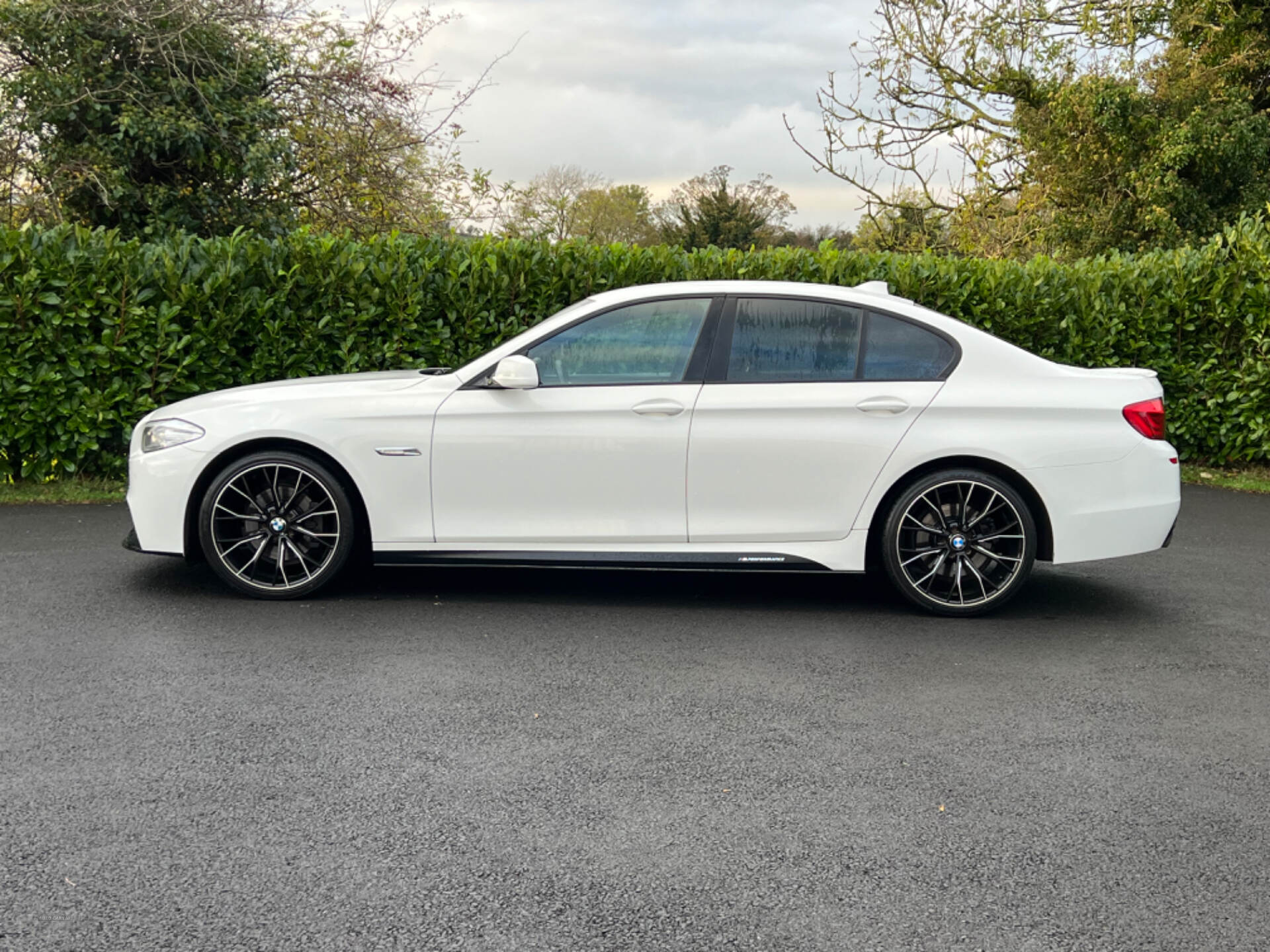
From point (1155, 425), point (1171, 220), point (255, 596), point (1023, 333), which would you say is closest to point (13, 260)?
point (255, 596)

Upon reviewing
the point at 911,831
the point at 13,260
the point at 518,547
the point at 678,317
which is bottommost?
the point at 911,831

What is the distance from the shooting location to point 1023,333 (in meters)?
11.3

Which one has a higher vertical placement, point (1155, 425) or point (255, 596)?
point (1155, 425)

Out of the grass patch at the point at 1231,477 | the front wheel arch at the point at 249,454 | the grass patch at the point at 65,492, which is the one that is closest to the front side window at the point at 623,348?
the front wheel arch at the point at 249,454

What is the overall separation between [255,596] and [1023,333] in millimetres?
8080

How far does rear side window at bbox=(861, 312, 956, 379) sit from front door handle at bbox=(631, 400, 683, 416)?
1015 millimetres

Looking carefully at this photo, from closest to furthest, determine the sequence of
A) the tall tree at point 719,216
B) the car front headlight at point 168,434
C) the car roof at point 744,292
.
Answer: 1. the car front headlight at point 168,434
2. the car roof at point 744,292
3. the tall tree at point 719,216

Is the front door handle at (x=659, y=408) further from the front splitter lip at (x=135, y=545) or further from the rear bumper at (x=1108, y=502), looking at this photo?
the front splitter lip at (x=135, y=545)

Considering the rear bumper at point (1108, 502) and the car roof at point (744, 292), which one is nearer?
the rear bumper at point (1108, 502)

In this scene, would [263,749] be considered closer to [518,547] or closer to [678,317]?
[518,547]

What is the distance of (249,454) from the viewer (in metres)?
6.04

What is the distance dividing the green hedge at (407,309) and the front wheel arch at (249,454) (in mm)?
3587

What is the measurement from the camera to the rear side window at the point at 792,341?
6.02 metres

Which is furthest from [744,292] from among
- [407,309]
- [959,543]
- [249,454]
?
[407,309]
